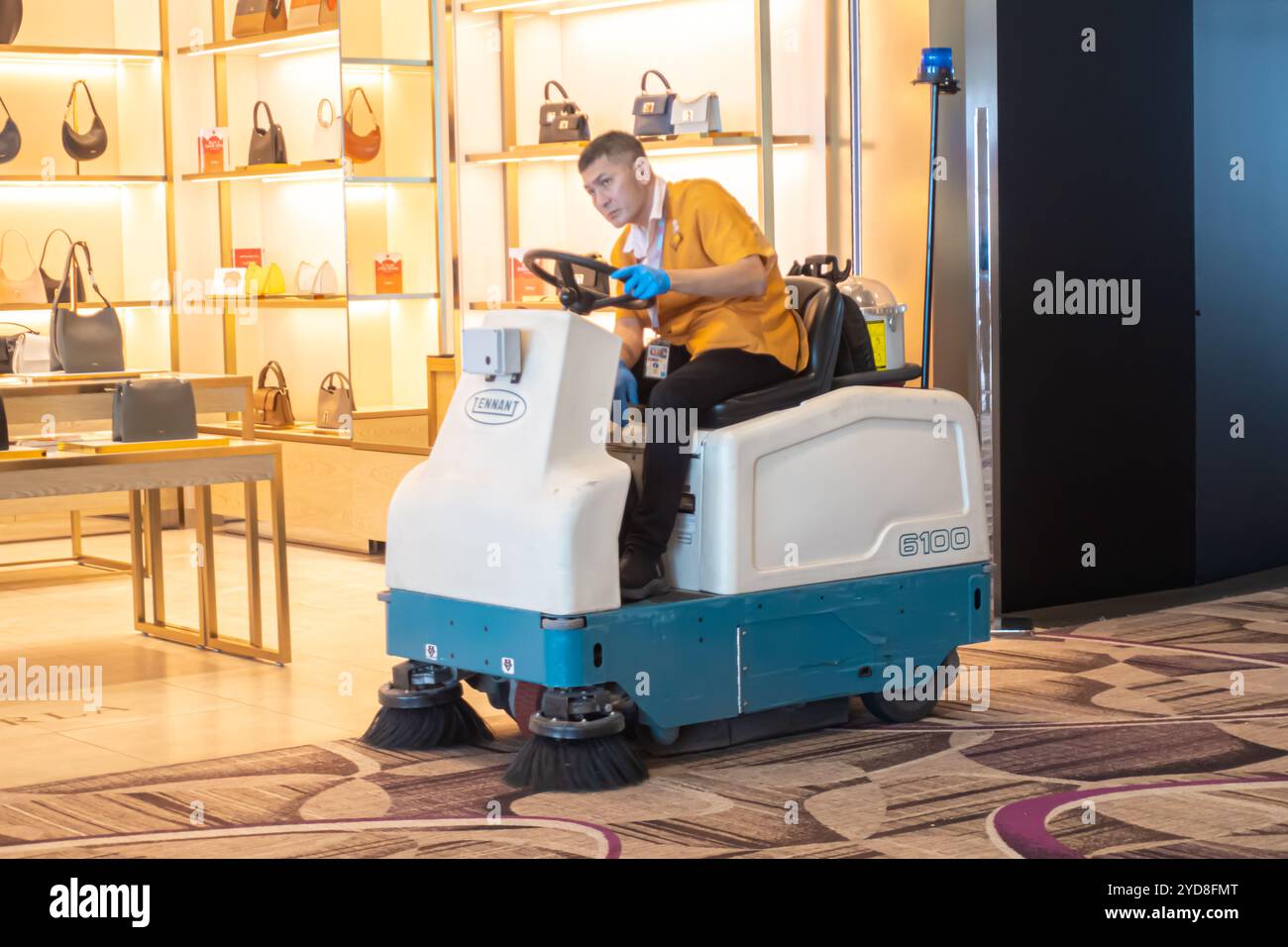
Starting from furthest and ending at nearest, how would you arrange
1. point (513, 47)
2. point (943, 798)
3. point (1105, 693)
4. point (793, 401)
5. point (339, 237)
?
point (339, 237) < point (513, 47) < point (1105, 693) < point (793, 401) < point (943, 798)

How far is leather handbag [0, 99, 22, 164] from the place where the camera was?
7.95 meters

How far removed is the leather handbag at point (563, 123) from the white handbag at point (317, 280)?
1.46 metres

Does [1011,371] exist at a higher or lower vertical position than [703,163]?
lower

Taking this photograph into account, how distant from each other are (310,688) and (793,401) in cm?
159

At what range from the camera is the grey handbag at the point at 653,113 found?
20.4 feet

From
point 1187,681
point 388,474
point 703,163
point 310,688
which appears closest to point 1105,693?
point 1187,681

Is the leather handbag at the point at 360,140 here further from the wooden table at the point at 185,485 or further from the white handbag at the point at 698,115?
the wooden table at the point at 185,485

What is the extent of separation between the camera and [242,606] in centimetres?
617

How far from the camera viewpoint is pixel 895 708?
14.2ft

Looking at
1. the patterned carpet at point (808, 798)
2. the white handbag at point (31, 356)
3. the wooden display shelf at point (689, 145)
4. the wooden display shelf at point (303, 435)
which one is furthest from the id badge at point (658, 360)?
the wooden display shelf at point (303, 435)

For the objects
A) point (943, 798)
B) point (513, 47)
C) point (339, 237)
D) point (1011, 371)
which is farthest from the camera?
point (339, 237)

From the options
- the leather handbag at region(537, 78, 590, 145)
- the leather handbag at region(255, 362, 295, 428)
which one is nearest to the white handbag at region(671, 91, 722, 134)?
the leather handbag at region(537, 78, 590, 145)

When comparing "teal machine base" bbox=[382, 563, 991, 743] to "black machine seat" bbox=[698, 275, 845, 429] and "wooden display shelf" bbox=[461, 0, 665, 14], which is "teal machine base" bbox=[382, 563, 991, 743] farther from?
"wooden display shelf" bbox=[461, 0, 665, 14]

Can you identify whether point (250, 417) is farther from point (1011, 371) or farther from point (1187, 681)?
point (1187, 681)
